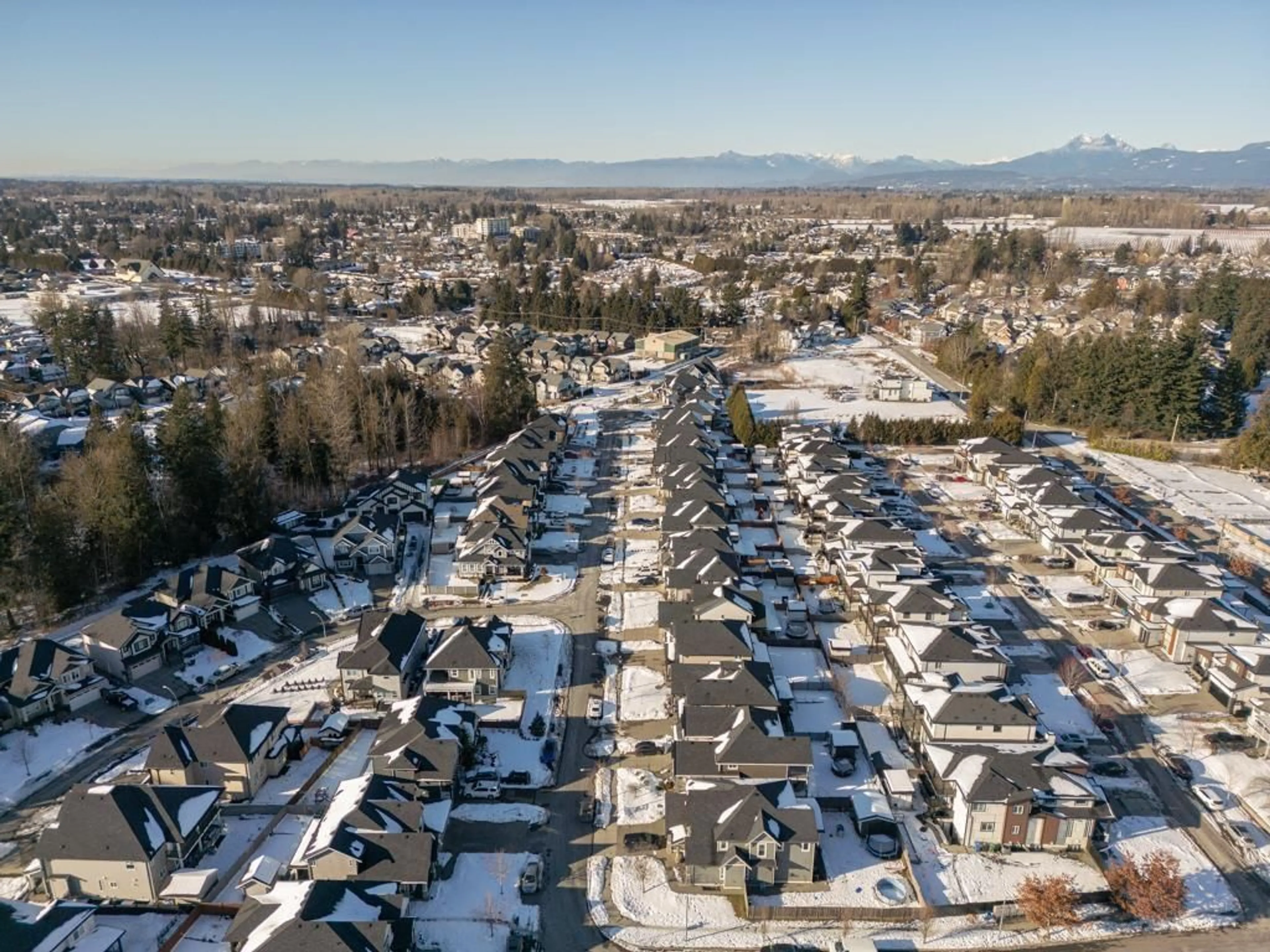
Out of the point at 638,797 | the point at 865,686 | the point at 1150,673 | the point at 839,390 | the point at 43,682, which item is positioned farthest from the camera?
the point at 839,390

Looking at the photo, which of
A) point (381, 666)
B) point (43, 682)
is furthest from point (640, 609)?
point (43, 682)

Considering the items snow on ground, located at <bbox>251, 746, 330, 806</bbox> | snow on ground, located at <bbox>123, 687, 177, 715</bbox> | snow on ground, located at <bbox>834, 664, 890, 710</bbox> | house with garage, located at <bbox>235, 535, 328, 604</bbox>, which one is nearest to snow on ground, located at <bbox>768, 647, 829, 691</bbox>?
snow on ground, located at <bbox>834, 664, 890, 710</bbox>

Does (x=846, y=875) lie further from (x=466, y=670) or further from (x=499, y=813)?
(x=466, y=670)

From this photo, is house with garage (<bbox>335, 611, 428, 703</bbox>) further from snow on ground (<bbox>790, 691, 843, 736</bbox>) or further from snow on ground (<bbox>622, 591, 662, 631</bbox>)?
snow on ground (<bbox>790, 691, 843, 736</bbox>)

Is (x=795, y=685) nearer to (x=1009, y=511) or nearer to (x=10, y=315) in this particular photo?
(x=1009, y=511)

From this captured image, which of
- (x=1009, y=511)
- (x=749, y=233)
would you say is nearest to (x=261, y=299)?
(x=1009, y=511)

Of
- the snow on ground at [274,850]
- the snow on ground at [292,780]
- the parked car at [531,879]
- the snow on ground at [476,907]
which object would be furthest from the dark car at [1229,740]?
the snow on ground at [292,780]
